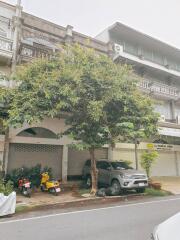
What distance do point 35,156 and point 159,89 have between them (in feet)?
41.3

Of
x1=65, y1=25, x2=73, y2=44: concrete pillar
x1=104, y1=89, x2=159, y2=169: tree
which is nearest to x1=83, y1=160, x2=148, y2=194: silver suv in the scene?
x1=104, y1=89, x2=159, y2=169: tree

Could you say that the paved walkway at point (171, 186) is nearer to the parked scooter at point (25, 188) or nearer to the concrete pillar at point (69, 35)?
the parked scooter at point (25, 188)

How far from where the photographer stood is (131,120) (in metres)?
11.7

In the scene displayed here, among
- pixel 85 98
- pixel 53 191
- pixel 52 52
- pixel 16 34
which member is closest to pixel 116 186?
pixel 53 191

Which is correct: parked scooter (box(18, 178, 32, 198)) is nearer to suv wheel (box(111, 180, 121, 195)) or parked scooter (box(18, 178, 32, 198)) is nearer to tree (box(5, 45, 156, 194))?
tree (box(5, 45, 156, 194))

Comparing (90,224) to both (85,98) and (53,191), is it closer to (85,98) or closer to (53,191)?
(53,191)

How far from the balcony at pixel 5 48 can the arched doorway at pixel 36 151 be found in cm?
467

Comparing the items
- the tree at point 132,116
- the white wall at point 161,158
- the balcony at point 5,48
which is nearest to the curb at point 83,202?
the tree at point 132,116

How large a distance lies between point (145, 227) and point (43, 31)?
15.2 meters

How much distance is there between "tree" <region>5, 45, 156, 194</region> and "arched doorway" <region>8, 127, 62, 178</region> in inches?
123

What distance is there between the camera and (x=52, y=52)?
16281 mm

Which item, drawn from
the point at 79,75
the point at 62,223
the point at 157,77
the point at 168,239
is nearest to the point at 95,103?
the point at 79,75

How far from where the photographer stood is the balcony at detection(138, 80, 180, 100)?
66.5 ft

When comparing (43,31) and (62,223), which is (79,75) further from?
(43,31)
